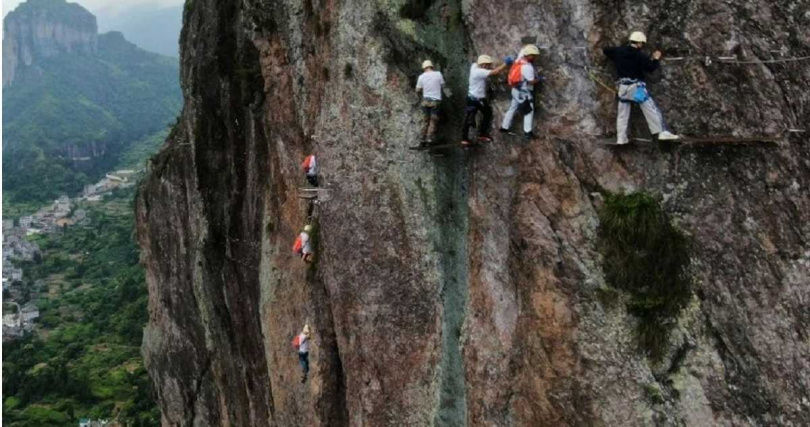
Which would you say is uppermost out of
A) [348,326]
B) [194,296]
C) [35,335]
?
[348,326]

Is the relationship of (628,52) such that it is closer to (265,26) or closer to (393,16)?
(393,16)

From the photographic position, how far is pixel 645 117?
11.6m

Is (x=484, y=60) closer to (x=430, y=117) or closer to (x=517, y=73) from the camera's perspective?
(x=517, y=73)

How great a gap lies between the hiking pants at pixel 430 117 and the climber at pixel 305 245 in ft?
15.9

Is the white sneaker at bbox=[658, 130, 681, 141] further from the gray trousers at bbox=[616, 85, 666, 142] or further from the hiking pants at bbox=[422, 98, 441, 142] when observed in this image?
the hiking pants at bbox=[422, 98, 441, 142]

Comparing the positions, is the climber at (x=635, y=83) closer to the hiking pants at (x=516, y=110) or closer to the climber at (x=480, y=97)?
the hiking pants at (x=516, y=110)

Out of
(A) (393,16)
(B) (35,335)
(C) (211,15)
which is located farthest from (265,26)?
(B) (35,335)

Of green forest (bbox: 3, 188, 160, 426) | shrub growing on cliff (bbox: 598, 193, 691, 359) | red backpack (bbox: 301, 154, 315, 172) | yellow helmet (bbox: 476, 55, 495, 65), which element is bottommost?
green forest (bbox: 3, 188, 160, 426)

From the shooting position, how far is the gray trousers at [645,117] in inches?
448

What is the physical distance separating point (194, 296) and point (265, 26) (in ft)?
37.8

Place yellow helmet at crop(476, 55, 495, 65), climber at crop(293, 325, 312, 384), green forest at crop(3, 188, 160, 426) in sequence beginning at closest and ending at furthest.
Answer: yellow helmet at crop(476, 55, 495, 65) < climber at crop(293, 325, 312, 384) < green forest at crop(3, 188, 160, 426)

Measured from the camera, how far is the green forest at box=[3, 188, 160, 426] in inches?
2462

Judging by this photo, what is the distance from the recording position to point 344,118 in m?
15.9

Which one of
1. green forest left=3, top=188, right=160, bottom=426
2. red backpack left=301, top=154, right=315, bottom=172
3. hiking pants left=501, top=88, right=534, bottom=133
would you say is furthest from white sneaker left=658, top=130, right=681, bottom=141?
green forest left=3, top=188, right=160, bottom=426
